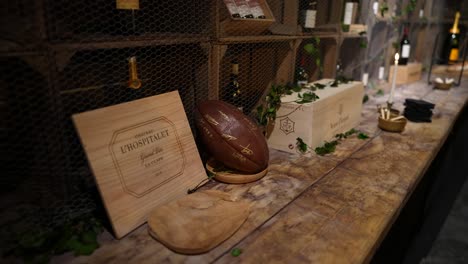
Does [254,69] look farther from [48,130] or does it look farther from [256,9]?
[48,130]

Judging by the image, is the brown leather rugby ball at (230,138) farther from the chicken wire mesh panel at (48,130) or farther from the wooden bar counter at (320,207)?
the chicken wire mesh panel at (48,130)

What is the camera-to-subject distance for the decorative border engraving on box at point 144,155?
1.06m

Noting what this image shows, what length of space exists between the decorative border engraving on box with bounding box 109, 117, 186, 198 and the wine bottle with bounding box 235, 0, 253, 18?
653 mm

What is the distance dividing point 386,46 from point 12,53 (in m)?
3.37

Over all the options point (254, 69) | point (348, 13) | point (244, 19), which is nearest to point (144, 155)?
point (244, 19)

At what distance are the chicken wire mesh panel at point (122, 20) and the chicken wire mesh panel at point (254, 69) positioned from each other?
43cm

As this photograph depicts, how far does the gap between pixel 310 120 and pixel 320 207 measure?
1.68 feet

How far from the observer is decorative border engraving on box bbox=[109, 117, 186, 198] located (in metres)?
1.06

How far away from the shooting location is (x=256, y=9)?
164 cm

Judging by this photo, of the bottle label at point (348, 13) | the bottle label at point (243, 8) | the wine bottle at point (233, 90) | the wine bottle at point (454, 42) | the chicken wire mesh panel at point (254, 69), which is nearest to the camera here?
the bottle label at point (243, 8)

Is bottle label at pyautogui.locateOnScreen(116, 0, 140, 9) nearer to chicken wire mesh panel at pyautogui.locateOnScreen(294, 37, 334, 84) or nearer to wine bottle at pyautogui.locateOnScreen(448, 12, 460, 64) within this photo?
chicken wire mesh panel at pyautogui.locateOnScreen(294, 37, 334, 84)

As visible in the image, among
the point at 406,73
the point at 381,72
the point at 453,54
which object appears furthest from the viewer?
the point at 453,54

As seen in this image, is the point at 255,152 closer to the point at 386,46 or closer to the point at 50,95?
the point at 50,95

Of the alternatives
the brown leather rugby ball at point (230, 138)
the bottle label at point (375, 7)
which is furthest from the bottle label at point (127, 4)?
the bottle label at point (375, 7)
